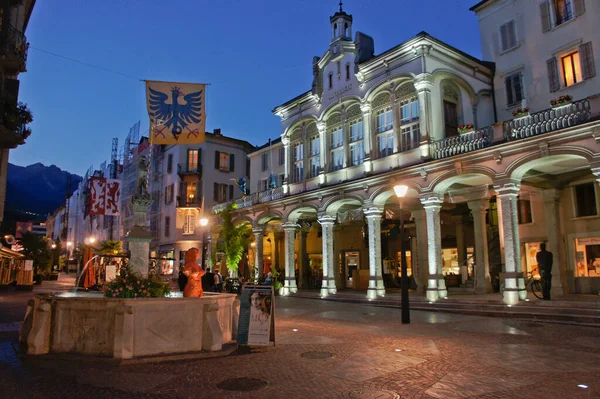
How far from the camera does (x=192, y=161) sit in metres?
44.4

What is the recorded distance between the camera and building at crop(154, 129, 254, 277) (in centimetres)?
4353

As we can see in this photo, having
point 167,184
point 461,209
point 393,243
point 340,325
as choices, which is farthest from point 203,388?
point 167,184

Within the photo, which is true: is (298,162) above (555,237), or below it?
above

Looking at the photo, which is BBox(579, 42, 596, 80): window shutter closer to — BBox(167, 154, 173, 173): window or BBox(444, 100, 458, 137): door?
BBox(444, 100, 458, 137): door

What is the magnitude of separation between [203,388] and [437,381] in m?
3.71

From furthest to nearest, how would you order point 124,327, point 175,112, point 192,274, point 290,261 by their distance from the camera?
point 290,261
point 175,112
point 192,274
point 124,327

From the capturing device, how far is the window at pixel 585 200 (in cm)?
1977

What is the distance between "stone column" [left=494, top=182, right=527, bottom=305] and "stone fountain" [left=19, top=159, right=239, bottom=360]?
12.3 meters

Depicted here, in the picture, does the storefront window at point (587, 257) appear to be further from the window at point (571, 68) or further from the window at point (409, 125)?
the window at point (409, 125)

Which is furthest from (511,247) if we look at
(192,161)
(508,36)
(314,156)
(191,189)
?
(192,161)

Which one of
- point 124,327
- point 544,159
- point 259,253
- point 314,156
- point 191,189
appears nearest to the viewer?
point 124,327

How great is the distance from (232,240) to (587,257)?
21476 millimetres

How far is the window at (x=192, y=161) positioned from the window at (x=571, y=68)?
32728 mm

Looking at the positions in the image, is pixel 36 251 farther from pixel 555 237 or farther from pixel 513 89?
pixel 555 237
